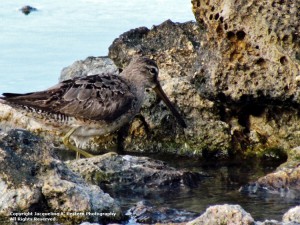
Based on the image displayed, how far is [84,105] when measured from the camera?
440 inches

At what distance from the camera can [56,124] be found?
36.6 feet

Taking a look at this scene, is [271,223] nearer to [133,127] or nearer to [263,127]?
[263,127]

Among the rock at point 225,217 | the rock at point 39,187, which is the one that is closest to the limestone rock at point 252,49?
the rock at point 39,187

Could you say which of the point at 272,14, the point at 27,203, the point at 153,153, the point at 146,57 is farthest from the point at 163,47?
the point at 27,203

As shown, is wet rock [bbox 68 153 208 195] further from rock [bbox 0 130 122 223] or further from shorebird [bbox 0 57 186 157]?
rock [bbox 0 130 122 223]

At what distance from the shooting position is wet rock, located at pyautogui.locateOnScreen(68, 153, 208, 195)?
1003cm

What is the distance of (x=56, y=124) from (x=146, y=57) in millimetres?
1810

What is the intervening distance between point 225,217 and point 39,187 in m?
1.85

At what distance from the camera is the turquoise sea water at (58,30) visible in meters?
14.7

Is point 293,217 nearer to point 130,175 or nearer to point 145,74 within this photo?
point 130,175

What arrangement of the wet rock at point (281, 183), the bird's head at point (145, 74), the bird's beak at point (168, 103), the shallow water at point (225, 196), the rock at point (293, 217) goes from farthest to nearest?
the bird's head at point (145, 74), the bird's beak at point (168, 103), the wet rock at point (281, 183), the shallow water at point (225, 196), the rock at point (293, 217)

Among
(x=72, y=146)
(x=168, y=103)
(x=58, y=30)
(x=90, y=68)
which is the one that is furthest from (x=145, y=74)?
(x=58, y=30)

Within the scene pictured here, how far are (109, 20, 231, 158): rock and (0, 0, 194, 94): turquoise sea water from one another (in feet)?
6.06

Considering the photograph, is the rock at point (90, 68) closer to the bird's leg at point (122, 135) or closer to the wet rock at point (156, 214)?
the bird's leg at point (122, 135)
